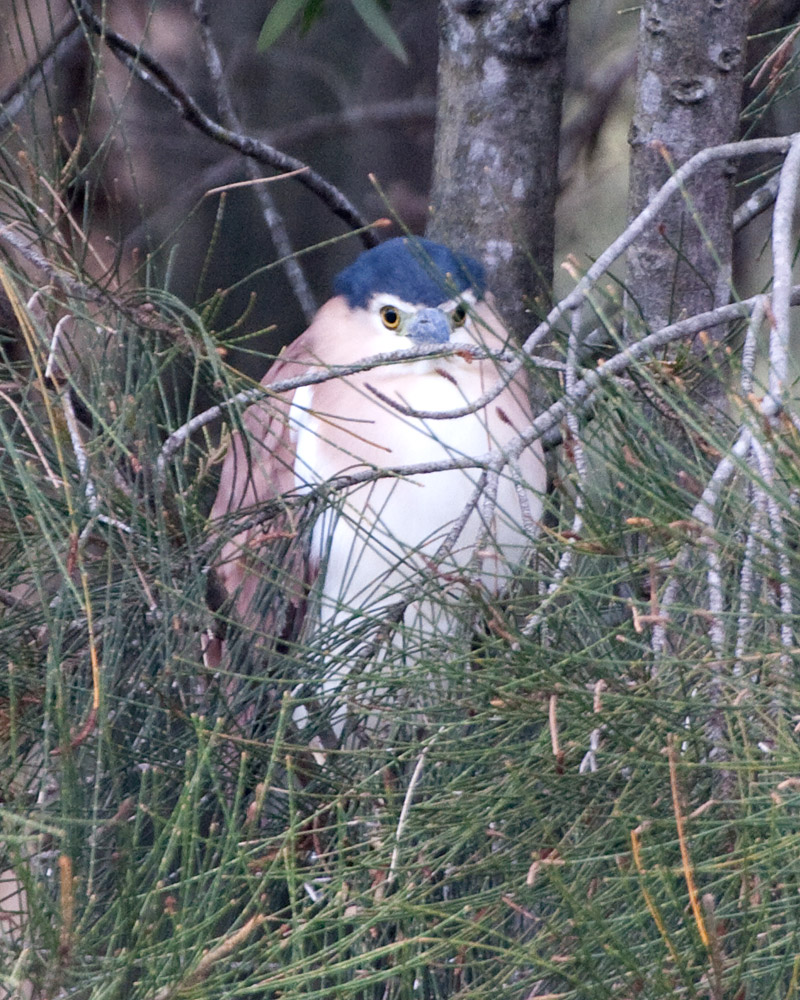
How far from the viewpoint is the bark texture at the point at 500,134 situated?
1.99 meters

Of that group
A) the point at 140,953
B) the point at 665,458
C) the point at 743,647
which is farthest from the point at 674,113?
the point at 140,953

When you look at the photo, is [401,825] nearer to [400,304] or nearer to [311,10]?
[400,304]

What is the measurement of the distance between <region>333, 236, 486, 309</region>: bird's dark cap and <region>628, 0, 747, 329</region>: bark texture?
0.79 ft

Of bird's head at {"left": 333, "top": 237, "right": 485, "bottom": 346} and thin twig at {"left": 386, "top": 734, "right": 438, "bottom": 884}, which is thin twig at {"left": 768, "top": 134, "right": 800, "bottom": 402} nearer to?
thin twig at {"left": 386, "top": 734, "right": 438, "bottom": 884}

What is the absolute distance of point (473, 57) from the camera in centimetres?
201

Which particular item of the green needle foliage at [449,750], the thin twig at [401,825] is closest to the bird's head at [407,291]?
the green needle foliage at [449,750]

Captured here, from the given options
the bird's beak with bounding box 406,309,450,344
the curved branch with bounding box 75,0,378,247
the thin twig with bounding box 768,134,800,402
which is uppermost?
the curved branch with bounding box 75,0,378,247

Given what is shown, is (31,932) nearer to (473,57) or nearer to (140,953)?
(140,953)

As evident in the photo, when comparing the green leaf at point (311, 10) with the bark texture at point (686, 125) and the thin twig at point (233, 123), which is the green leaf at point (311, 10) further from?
the bark texture at point (686, 125)

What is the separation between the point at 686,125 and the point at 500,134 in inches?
14.5

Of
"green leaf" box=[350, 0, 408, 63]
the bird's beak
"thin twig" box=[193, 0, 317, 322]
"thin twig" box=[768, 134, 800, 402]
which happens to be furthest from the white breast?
"thin twig" box=[768, 134, 800, 402]

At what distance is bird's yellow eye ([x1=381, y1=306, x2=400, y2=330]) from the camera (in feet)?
6.12

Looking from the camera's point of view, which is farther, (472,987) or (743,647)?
(472,987)

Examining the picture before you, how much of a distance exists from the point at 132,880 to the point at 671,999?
0.33m
